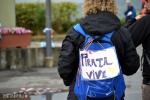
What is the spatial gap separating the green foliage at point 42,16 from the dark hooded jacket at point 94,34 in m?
16.1

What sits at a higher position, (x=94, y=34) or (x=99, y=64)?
(x=94, y=34)

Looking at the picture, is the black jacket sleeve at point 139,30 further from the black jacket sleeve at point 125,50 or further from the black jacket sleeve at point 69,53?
the black jacket sleeve at point 69,53

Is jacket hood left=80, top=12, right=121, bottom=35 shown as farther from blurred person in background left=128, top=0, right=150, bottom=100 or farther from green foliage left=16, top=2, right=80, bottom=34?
green foliage left=16, top=2, right=80, bottom=34

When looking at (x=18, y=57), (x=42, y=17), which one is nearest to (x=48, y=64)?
(x=18, y=57)

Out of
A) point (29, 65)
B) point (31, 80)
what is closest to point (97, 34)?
point (31, 80)

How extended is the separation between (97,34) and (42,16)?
16.5m

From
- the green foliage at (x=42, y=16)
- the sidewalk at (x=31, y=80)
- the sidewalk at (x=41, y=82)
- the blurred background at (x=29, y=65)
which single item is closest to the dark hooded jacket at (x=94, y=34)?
the blurred background at (x=29, y=65)

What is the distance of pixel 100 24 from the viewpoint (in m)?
3.88

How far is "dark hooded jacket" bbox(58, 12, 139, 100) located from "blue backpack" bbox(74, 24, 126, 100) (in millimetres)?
39

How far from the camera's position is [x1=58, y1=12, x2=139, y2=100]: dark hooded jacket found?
152 inches

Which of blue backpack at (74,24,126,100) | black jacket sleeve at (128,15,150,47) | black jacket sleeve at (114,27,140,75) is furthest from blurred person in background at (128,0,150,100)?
blue backpack at (74,24,126,100)

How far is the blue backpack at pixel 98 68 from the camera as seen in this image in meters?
3.85

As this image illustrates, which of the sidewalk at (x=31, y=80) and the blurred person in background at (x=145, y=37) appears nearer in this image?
the blurred person in background at (x=145, y=37)

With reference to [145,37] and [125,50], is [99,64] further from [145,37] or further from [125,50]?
[145,37]
